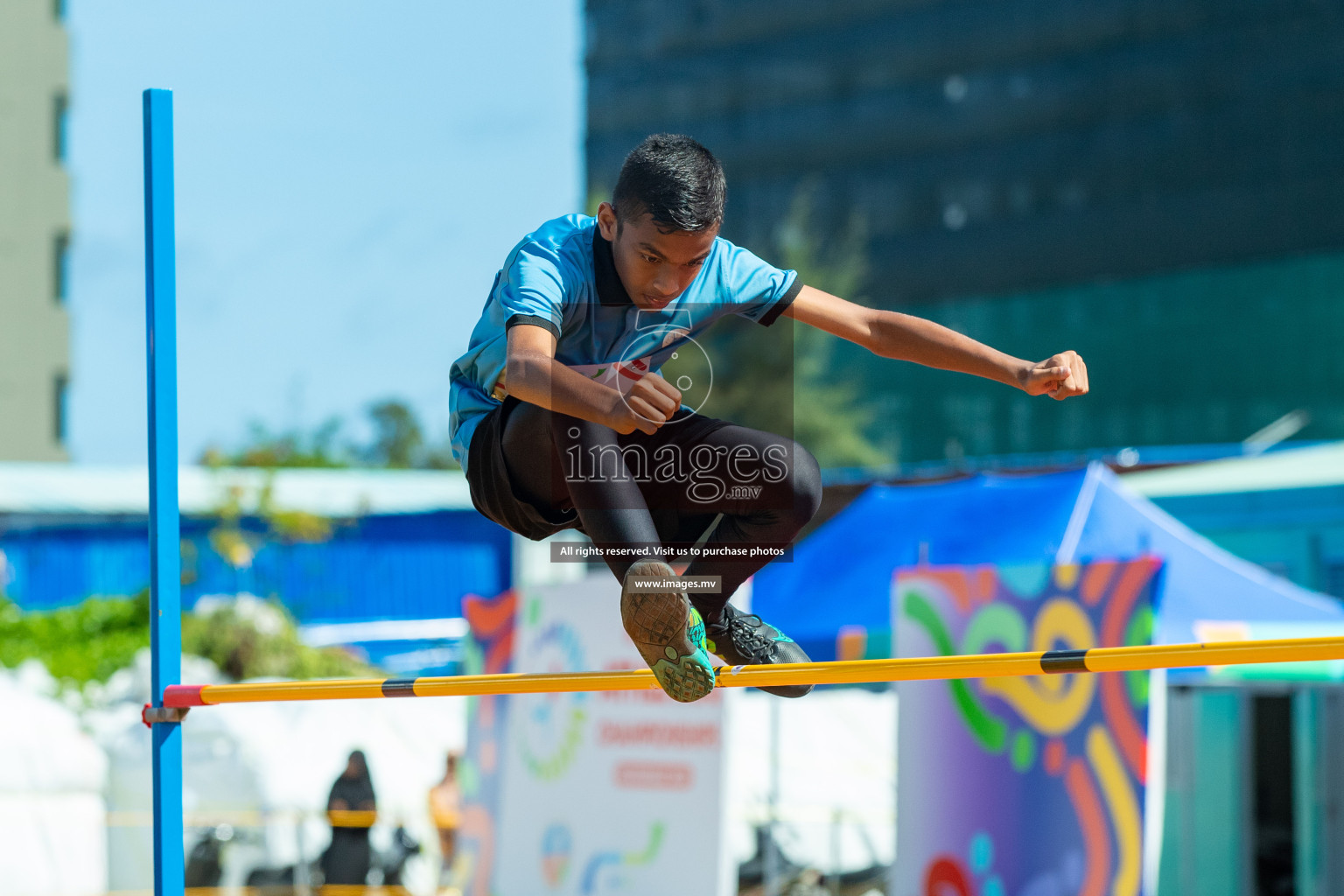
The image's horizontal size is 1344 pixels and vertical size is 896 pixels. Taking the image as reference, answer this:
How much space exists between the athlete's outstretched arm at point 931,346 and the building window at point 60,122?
35445mm

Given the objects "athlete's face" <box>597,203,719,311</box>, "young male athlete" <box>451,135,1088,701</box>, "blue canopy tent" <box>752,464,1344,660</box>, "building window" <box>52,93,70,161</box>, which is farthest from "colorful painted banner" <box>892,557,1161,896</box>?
"building window" <box>52,93,70,161</box>

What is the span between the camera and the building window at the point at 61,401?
36.0 m

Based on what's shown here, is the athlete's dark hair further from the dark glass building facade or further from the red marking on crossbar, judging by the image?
the dark glass building facade

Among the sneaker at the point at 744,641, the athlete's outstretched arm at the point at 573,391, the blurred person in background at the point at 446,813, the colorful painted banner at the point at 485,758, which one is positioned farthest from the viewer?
the blurred person in background at the point at 446,813

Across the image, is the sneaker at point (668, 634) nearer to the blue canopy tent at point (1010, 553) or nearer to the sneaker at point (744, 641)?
the sneaker at point (744, 641)

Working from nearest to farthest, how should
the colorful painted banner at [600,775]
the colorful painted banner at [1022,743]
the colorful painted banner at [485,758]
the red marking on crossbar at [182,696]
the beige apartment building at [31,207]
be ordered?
the red marking on crossbar at [182,696]
the colorful painted banner at [1022,743]
the colorful painted banner at [600,775]
the colorful painted banner at [485,758]
the beige apartment building at [31,207]

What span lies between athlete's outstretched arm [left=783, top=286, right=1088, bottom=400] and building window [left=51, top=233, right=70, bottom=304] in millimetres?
34999

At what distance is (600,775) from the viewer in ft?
28.2

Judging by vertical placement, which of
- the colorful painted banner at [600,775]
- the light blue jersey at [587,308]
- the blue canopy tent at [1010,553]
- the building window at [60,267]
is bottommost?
the colorful painted banner at [600,775]

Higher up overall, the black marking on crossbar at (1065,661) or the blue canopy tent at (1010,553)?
the black marking on crossbar at (1065,661)

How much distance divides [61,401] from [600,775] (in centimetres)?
3077

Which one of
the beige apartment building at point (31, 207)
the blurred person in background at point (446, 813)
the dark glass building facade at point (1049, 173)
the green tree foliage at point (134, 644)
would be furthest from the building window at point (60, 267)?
the blurred person in background at point (446, 813)

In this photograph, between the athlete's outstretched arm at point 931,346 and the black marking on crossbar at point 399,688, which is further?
the black marking on crossbar at point 399,688

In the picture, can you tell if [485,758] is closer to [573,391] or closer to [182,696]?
[182,696]
